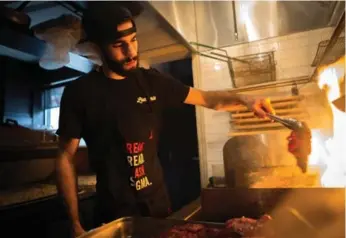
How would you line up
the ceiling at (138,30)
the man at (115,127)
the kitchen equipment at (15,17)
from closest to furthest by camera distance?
the man at (115,127), the ceiling at (138,30), the kitchen equipment at (15,17)

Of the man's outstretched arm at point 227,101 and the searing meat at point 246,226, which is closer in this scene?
the searing meat at point 246,226

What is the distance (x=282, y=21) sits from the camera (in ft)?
5.96

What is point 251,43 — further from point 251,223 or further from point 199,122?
point 251,223

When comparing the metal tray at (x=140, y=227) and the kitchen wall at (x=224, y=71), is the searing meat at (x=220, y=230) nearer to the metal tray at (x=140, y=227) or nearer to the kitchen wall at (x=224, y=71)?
the metal tray at (x=140, y=227)

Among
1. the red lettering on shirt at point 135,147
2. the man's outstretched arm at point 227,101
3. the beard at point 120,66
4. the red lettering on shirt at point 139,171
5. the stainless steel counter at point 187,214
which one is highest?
the beard at point 120,66

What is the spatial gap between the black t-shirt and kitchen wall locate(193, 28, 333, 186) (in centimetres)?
86

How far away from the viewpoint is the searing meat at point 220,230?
0.62 m

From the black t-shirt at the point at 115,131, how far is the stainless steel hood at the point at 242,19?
2.39ft

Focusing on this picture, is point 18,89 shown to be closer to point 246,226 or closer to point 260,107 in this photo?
point 260,107

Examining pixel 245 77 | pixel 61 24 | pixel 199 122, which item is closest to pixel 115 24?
pixel 61 24

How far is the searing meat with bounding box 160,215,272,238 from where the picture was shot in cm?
62

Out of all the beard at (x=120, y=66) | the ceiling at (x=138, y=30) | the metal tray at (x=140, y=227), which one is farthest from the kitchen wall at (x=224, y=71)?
the metal tray at (x=140, y=227)

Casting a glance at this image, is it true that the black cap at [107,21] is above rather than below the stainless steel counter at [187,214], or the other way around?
above

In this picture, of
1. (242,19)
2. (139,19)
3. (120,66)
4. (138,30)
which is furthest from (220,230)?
(242,19)
